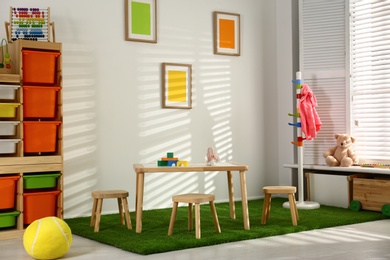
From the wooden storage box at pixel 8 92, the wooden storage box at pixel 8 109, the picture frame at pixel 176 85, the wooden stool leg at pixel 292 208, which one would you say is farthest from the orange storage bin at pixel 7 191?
the wooden stool leg at pixel 292 208

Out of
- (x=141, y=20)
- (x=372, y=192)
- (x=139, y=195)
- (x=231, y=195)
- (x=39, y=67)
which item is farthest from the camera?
(x=141, y=20)

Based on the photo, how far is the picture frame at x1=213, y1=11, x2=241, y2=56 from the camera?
279 inches

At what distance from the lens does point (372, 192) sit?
618 centimetres

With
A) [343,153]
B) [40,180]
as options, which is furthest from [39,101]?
[343,153]

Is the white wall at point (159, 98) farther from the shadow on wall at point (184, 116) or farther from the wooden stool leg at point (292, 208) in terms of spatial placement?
the wooden stool leg at point (292, 208)

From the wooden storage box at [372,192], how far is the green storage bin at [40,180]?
315 cm

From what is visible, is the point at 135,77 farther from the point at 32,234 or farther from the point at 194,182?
the point at 32,234

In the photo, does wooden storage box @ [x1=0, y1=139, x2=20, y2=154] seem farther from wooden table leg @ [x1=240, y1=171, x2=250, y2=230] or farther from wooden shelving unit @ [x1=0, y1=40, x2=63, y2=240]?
wooden table leg @ [x1=240, y1=171, x2=250, y2=230]

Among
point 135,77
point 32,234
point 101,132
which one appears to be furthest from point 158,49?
point 32,234

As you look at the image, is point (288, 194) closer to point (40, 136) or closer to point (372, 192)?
point (372, 192)

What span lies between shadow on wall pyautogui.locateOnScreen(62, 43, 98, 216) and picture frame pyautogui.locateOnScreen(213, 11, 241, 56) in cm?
167

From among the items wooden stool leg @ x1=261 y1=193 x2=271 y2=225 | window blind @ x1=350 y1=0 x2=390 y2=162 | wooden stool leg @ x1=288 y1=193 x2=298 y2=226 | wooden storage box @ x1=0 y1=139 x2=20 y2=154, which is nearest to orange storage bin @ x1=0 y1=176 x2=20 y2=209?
wooden storage box @ x1=0 y1=139 x2=20 y2=154

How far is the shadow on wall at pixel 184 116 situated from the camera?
653 centimetres

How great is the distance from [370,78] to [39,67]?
11.7 ft
